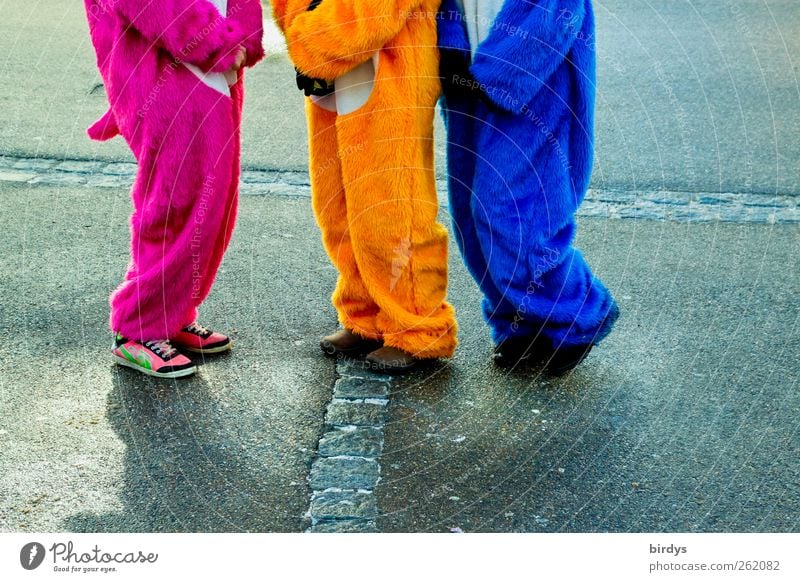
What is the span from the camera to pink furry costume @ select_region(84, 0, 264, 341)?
3537 millimetres

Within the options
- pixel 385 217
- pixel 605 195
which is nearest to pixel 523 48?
pixel 385 217

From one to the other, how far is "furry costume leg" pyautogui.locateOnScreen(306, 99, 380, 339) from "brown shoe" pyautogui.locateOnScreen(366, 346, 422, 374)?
0.11 meters

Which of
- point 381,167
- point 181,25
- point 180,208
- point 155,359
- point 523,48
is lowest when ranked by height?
point 155,359

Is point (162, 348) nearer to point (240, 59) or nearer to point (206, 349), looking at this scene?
point (206, 349)

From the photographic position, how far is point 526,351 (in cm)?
402

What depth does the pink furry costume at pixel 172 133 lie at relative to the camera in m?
3.54

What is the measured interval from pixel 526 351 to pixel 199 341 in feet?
3.83

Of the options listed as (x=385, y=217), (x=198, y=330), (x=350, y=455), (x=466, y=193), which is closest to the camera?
(x=350, y=455)

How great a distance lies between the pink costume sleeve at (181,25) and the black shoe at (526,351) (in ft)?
4.71

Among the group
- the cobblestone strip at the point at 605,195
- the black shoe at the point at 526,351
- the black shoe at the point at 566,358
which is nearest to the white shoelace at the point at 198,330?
the black shoe at the point at 526,351

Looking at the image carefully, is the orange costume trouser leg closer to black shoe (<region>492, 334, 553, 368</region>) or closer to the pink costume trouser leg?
black shoe (<region>492, 334, 553, 368</region>)

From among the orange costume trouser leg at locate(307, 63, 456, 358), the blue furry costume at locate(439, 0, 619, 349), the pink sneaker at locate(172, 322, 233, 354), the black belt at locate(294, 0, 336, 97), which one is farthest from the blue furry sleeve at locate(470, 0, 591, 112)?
the pink sneaker at locate(172, 322, 233, 354)

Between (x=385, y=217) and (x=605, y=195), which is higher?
(x=385, y=217)

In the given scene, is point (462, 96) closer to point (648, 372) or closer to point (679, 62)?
point (648, 372)
